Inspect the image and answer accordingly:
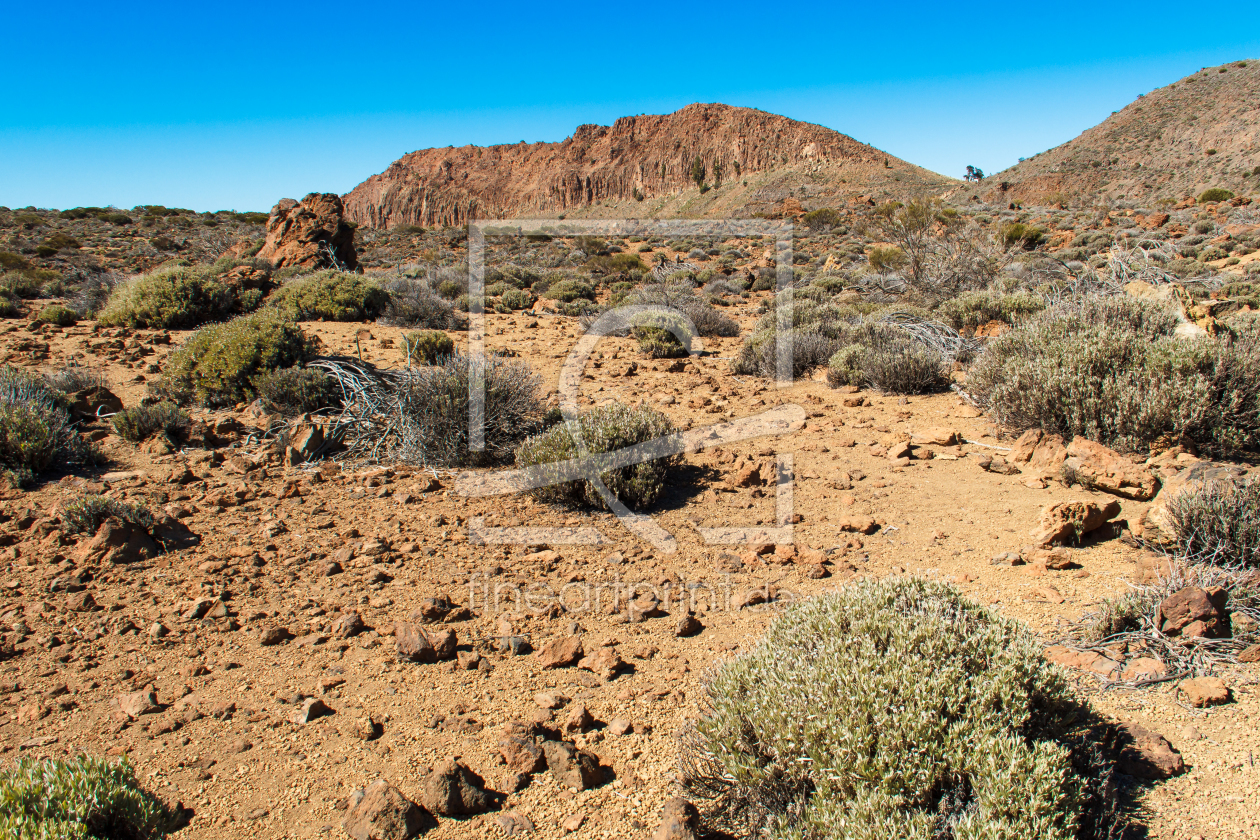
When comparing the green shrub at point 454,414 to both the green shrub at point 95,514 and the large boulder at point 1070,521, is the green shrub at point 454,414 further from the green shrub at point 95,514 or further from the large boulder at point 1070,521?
the large boulder at point 1070,521

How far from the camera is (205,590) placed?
348 centimetres

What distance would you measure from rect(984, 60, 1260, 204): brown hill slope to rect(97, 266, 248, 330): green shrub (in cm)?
4166

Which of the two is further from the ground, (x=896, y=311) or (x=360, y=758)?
(x=896, y=311)

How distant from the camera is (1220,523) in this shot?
320cm

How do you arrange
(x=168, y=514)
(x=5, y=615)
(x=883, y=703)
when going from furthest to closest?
(x=168, y=514)
(x=5, y=615)
(x=883, y=703)

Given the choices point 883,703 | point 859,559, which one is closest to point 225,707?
point 883,703

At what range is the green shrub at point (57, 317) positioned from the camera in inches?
381

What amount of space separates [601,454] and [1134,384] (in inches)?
166

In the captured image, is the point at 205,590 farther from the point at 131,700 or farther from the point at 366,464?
the point at 366,464

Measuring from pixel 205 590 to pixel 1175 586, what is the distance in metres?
4.76

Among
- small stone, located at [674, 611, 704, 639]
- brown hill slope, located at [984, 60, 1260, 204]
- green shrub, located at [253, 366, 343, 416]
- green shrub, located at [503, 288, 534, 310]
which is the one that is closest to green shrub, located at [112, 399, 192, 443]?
green shrub, located at [253, 366, 343, 416]

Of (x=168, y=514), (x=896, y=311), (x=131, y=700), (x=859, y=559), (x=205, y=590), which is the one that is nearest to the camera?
(x=131, y=700)

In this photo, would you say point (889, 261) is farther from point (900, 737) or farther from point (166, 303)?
A: point (900, 737)

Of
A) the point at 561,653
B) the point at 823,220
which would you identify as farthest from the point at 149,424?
the point at 823,220
